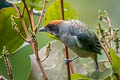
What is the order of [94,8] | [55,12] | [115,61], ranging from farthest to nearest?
[94,8]
[55,12]
[115,61]

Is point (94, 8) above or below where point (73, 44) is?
below

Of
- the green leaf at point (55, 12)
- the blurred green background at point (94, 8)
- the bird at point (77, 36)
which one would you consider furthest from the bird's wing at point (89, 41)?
the blurred green background at point (94, 8)

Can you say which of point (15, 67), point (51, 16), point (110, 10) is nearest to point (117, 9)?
point (110, 10)

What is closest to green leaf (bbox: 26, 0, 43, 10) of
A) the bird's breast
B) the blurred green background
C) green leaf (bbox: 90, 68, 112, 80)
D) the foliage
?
the foliage

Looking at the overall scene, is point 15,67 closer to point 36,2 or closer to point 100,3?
point 36,2

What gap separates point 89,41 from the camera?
2.87 ft

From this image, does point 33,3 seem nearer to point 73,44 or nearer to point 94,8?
point 73,44

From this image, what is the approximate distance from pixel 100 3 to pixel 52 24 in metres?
1.93

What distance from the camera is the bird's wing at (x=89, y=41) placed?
87 centimetres

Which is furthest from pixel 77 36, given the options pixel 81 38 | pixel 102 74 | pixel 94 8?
pixel 94 8

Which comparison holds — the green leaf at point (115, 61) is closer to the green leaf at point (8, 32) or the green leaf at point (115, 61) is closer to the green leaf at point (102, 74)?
the green leaf at point (102, 74)

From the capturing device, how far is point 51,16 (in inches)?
37.6

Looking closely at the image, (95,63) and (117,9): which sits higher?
(95,63)

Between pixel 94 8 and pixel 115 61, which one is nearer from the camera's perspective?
pixel 115 61
